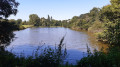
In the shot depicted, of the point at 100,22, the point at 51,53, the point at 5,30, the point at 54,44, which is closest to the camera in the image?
the point at 51,53

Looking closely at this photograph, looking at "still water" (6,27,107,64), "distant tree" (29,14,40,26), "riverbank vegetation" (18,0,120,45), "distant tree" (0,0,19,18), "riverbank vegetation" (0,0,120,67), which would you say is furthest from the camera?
"distant tree" (29,14,40,26)

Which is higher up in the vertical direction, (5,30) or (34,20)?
(34,20)

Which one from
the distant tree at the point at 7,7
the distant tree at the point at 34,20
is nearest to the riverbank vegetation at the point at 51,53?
the distant tree at the point at 7,7

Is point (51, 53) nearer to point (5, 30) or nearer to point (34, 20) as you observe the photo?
point (5, 30)

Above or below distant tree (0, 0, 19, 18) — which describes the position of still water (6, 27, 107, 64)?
below

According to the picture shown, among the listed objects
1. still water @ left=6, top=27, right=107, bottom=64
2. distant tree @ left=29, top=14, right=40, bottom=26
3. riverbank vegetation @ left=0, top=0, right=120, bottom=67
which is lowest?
still water @ left=6, top=27, right=107, bottom=64

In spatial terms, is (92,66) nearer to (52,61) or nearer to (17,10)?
(52,61)

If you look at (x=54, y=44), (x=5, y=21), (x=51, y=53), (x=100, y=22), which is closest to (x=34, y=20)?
(x=100, y=22)

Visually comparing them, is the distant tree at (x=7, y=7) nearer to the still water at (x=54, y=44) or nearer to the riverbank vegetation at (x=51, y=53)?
the riverbank vegetation at (x=51, y=53)

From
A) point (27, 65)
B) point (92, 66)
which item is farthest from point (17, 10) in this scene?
point (92, 66)

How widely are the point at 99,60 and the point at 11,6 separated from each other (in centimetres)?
728

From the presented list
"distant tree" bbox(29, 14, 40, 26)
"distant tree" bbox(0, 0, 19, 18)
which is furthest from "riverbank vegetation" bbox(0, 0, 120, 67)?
"distant tree" bbox(29, 14, 40, 26)

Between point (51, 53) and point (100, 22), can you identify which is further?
point (100, 22)

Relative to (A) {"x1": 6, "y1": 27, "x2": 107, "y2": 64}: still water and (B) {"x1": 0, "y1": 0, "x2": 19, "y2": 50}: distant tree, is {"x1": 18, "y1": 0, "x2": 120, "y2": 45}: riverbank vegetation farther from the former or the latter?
(B) {"x1": 0, "y1": 0, "x2": 19, "y2": 50}: distant tree
